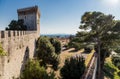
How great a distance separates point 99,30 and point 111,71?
32.9 ft

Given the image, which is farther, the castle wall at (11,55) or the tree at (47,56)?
the tree at (47,56)

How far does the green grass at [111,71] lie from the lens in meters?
25.0

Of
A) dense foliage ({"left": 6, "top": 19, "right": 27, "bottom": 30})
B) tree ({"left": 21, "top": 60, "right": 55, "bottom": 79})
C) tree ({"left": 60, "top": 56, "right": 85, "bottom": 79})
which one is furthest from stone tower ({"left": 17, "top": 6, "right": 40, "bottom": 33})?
tree ({"left": 21, "top": 60, "right": 55, "bottom": 79})

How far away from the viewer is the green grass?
82.1 ft

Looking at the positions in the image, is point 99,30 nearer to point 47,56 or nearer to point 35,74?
point 47,56

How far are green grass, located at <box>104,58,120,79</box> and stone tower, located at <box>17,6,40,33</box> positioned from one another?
11.6 meters

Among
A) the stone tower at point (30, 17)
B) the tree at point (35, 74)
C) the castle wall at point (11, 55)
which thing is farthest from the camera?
the stone tower at point (30, 17)

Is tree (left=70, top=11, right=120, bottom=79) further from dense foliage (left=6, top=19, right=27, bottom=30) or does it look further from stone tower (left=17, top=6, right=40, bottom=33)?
dense foliage (left=6, top=19, right=27, bottom=30)

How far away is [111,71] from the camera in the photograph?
26594 mm

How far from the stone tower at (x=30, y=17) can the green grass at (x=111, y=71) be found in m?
11.6

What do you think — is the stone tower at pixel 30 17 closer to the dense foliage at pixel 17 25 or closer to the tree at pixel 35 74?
the dense foliage at pixel 17 25

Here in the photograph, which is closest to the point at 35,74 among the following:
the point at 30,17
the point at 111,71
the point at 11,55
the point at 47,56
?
the point at 11,55

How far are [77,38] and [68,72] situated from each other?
18.5 feet

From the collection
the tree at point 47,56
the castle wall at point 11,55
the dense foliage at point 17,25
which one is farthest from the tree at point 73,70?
the dense foliage at point 17,25
